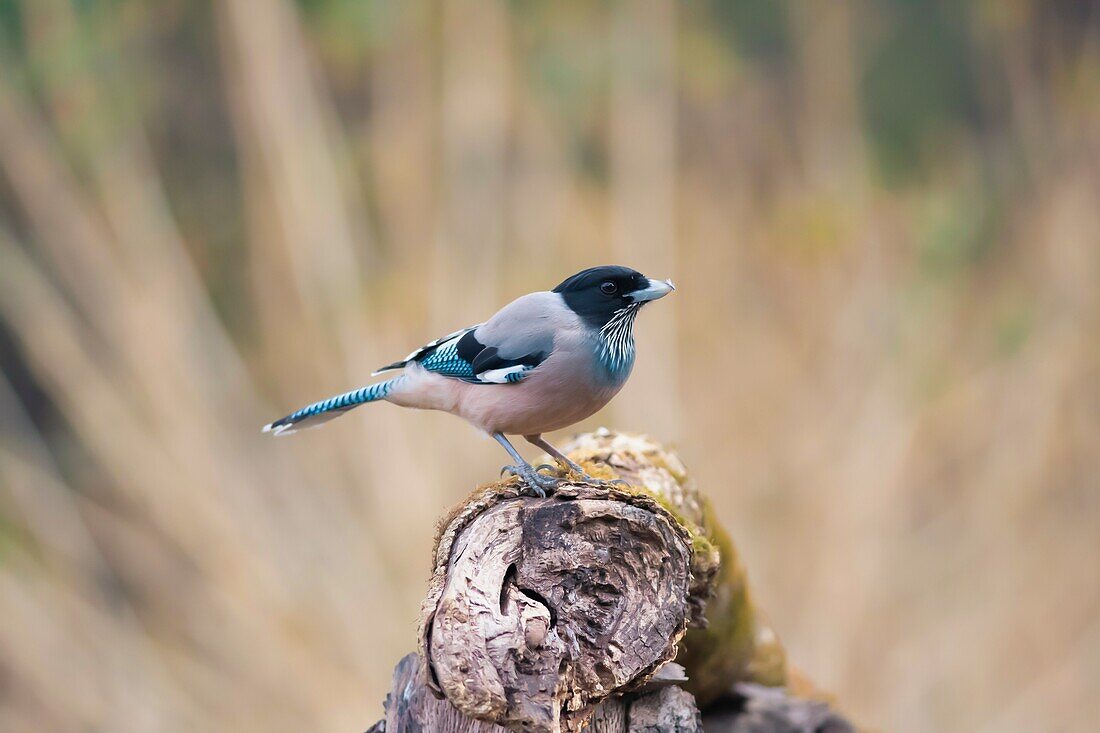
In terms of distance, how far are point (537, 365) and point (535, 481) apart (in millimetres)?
337

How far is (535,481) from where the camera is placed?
6.85ft

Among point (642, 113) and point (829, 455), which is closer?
point (829, 455)

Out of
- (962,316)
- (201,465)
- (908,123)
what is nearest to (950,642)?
(962,316)

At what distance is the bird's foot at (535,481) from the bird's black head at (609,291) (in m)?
0.41

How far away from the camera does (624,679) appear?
1822 mm

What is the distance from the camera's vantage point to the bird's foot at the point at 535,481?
2057 millimetres

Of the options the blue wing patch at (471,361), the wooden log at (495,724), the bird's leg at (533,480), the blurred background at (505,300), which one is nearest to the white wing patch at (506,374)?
the blue wing patch at (471,361)

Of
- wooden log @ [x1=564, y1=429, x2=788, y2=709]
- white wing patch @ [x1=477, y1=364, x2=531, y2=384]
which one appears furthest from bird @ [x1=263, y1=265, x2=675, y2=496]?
wooden log @ [x1=564, y1=429, x2=788, y2=709]

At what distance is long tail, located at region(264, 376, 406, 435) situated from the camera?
2507 millimetres

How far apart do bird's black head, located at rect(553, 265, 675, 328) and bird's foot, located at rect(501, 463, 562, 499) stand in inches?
16.2

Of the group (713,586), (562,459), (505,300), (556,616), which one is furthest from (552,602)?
(505,300)

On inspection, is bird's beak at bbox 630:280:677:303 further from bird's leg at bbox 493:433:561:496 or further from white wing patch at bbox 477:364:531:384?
bird's leg at bbox 493:433:561:496

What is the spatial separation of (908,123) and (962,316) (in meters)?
1.12

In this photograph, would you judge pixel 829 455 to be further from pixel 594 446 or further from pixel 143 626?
pixel 143 626
